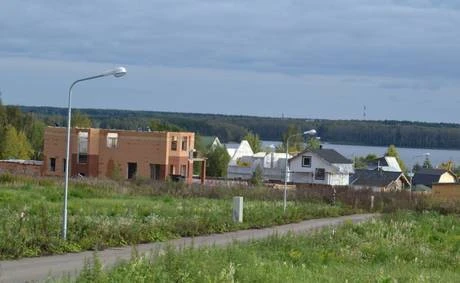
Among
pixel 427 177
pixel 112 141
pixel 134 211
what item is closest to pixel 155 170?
pixel 112 141

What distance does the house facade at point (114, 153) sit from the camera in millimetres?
82688

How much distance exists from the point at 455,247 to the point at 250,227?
8.23 m

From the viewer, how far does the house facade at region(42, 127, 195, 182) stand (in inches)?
3255

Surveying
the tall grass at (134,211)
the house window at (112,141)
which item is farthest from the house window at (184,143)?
the tall grass at (134,211)

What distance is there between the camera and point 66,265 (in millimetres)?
17953

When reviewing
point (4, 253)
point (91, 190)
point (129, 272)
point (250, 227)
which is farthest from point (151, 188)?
point (129, 272)

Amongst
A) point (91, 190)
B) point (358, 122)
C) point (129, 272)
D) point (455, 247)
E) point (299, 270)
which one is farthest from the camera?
point (358, 122)

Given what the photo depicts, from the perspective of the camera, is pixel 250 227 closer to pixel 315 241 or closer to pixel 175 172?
pixel 315 241

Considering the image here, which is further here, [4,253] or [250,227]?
[250,227]

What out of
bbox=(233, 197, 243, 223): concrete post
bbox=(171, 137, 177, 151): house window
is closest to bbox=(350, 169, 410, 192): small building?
bbox=(171, 137, 177, 151): house window

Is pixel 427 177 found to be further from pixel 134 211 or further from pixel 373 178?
pixel 134 211

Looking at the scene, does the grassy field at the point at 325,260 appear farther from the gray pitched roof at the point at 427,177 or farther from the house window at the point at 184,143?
the gray pitched roof at the point at 427,177

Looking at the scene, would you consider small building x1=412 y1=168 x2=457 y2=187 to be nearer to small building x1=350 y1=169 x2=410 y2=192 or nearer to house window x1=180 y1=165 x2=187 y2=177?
small building x1=350 y1=169 x2=410 y2=192

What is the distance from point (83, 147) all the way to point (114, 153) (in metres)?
3.18
